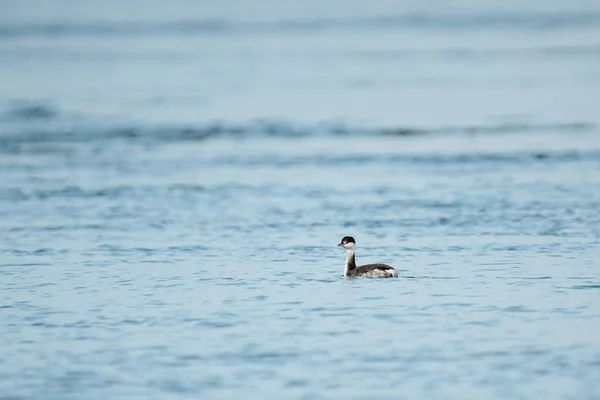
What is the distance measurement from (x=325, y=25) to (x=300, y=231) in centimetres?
6304

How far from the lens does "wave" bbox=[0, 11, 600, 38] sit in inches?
2867

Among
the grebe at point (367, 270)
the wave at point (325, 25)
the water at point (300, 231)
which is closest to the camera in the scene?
the water at point (300, 231)

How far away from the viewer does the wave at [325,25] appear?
239 ft

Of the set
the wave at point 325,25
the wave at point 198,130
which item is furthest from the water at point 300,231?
the wave at point 325,25

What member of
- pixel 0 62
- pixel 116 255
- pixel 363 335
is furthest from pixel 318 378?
pixel 0 62

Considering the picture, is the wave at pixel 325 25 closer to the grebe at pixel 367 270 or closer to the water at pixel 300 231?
the water at pixel 300 231

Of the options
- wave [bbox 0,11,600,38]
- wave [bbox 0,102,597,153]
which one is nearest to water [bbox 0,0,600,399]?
wave [bbox 0,102,597,153]

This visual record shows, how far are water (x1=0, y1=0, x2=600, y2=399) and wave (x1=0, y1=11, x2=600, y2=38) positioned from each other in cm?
2490

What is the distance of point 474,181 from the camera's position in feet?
79.3

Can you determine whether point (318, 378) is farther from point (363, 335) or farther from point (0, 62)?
point (0, 62)

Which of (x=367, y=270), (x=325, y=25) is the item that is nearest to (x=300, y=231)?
(x=367, y=270)

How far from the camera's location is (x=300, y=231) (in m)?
20.2

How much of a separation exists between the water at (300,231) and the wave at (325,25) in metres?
24.9

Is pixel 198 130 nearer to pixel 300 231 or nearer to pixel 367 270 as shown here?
pixel 300 231
